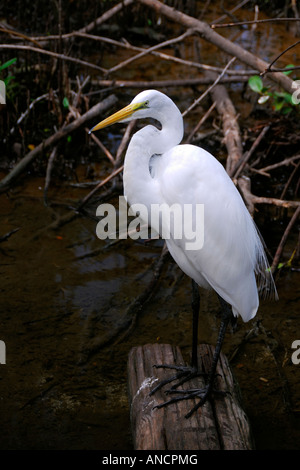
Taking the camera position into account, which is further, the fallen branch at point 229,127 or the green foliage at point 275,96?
the fallen branch at point 229,127

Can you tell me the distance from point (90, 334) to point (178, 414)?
3.73 feet

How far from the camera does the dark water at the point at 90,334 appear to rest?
276 centimetres

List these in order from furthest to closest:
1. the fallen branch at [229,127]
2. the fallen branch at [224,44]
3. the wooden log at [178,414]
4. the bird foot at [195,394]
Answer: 1. the fallen branch at [229,127]
2. the fallen branch at [224,44]
3. the bird foot at [195,394]
4. the wooden log at [178,414]

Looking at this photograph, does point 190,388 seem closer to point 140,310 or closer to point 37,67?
point 140,310

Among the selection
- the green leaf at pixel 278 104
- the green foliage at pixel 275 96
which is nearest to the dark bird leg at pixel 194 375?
the green foliage at pixel 275 96

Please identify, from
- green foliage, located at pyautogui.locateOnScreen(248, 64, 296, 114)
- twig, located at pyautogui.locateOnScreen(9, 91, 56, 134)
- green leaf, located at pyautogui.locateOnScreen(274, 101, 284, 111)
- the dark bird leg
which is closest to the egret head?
the dark bird leg

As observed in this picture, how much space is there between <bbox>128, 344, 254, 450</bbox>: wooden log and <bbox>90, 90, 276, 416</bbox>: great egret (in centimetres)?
6

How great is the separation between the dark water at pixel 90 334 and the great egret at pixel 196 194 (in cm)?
57

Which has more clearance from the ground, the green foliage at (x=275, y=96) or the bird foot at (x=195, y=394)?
the green foliage at (x=275, y=96)

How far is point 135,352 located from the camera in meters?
2.66

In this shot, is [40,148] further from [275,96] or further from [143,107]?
[143,107]

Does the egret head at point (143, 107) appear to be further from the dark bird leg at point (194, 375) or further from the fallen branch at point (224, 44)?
the fallen branch at point (224, 44)

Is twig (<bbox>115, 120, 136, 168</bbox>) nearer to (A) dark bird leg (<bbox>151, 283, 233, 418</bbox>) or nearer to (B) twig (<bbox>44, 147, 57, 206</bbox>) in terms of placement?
(B) twig (<bbox>44, 147, 57, 206</bbox>)

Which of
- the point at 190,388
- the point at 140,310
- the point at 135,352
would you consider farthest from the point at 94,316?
the point at 190,388
